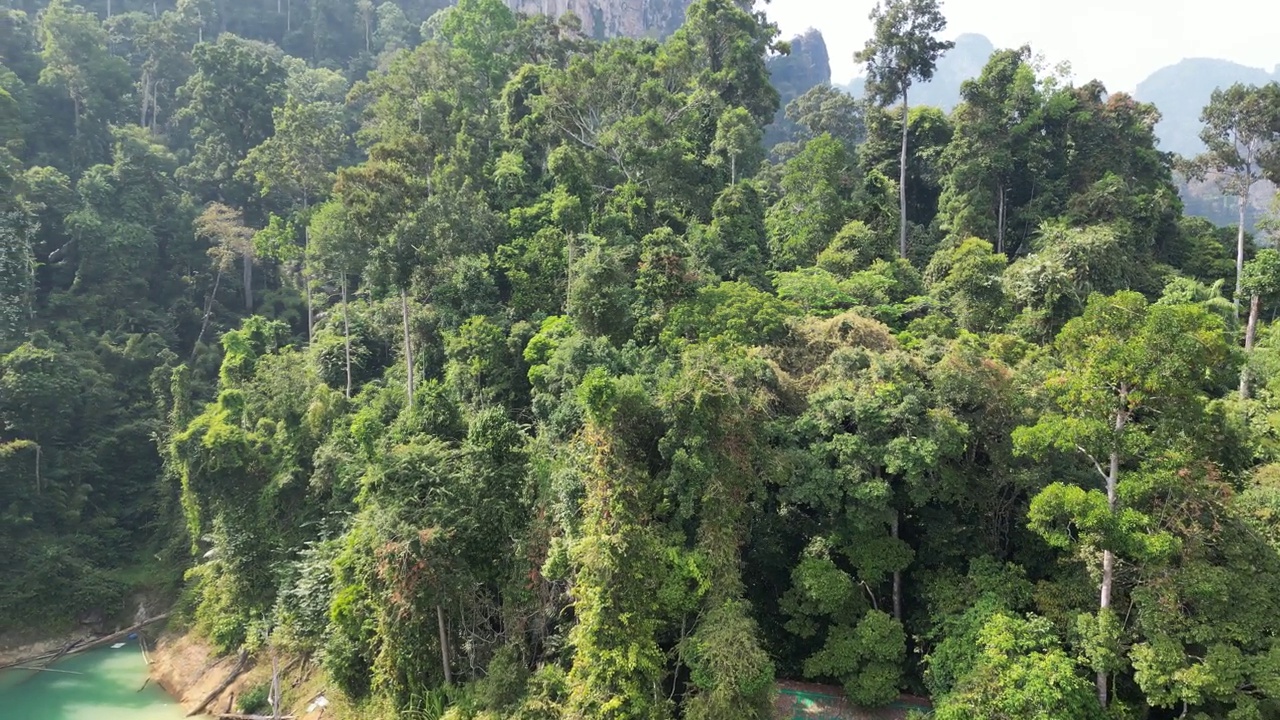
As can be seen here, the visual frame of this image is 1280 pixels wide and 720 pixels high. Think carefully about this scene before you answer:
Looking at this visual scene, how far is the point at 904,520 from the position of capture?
14289 mm

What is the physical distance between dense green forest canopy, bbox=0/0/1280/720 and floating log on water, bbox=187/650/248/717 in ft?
1.60

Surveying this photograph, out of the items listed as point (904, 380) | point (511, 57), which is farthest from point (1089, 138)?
point (511, 57)

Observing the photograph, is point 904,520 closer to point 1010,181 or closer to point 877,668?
point 877,668

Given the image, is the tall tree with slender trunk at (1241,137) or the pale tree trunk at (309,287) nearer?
the tall tree with slender trunk at (1241,137)

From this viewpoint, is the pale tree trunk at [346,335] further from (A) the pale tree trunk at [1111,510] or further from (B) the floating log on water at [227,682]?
(A) the pale tree trunk at [1111,510]

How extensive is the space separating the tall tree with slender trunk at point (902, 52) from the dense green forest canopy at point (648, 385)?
0.17 metres

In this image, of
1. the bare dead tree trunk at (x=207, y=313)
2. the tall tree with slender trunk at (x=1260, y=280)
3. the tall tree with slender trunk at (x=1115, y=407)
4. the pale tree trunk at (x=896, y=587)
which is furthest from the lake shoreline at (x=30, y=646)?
the tall tree with slender trunk at (x=1260, y=280)

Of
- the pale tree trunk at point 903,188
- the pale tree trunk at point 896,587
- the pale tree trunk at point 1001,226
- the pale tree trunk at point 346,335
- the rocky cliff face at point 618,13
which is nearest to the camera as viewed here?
the pale tree trunk at point 896,587

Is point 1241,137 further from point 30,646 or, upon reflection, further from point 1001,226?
point 30,646

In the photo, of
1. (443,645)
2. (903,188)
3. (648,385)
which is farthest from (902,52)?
(443,645)

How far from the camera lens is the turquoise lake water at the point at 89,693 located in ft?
57.8

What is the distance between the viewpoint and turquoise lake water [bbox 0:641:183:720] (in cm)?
1761

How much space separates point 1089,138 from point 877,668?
2104 cm

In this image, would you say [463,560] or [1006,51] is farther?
[1006,51]
